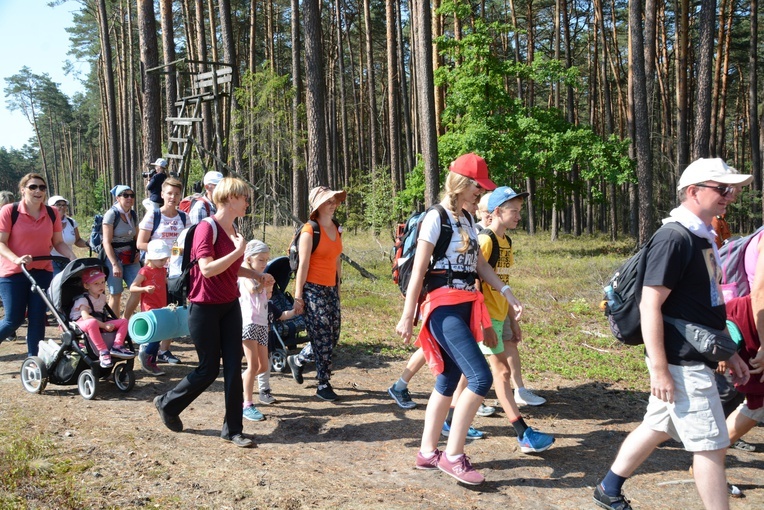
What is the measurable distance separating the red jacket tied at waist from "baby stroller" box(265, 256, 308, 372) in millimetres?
3025

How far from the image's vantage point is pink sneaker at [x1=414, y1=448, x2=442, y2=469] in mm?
4355

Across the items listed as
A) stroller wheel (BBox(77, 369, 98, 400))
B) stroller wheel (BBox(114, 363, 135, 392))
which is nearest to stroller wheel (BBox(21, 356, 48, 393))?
stroller wheel (BBox(77, 369, 98, 400))

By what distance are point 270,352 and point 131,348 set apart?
1597mm

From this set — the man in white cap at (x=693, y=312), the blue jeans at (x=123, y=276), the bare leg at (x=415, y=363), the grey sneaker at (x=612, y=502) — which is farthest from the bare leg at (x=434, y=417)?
the blue jeans at (x=123, y=276)

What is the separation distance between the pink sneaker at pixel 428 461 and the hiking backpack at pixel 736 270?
2.28 meters

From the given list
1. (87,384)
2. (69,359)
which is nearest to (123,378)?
(87,384)

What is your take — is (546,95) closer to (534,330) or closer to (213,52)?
(213,52)

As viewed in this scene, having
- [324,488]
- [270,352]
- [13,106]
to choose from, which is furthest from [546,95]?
[13,106]

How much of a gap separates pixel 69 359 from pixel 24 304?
3.12 feet

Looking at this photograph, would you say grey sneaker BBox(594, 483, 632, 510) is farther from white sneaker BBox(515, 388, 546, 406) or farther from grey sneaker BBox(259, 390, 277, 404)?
grey sneaker BBox(259, 390, 277, 404)

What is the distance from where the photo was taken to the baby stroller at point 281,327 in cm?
701

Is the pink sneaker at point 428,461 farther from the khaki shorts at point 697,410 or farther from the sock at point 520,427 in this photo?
the khaki shorts at point 697,410

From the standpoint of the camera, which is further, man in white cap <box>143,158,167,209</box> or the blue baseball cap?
man in white cap <box>143,158,167,209</box>

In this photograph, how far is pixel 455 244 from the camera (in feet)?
13.6
